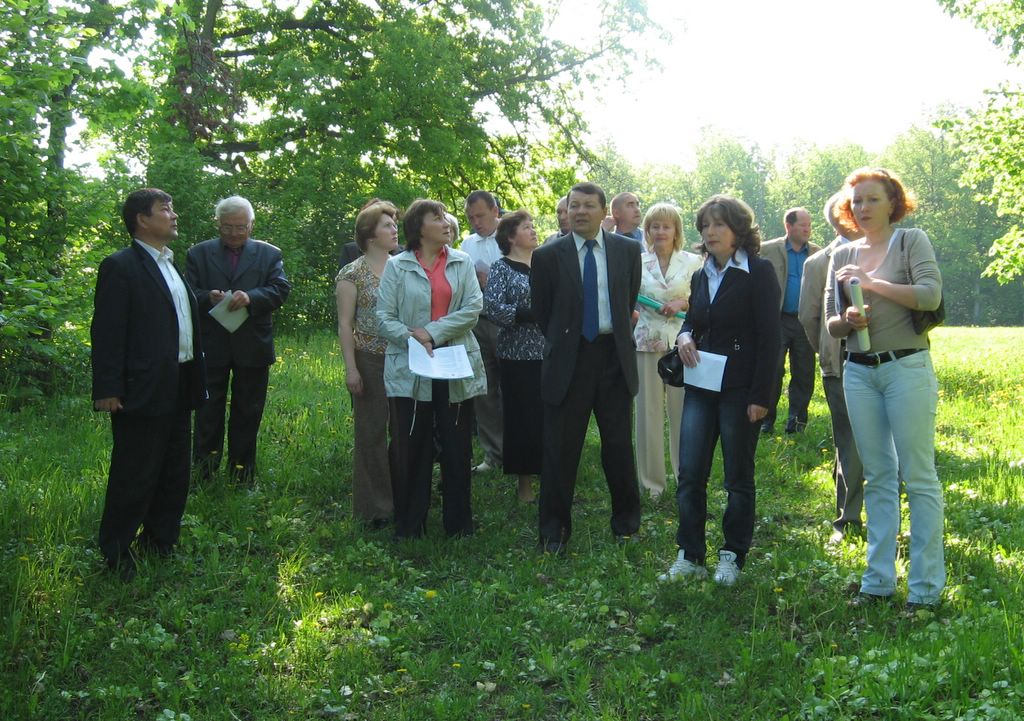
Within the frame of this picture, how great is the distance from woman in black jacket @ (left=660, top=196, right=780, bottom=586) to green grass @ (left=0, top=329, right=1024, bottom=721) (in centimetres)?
30

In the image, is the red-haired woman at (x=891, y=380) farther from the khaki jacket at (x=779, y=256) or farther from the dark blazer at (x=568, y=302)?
the khaki jacket at (x=779, y=256)

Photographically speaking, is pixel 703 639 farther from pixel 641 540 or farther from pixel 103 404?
pixel 103 404

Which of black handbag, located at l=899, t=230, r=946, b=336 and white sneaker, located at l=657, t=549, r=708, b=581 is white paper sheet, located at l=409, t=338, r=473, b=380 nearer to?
white sneaker, located at l=657, t=549, r=708, b=581

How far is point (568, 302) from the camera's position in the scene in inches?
245

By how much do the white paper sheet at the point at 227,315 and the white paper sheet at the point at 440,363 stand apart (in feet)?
5.08

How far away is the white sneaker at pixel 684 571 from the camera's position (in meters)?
5.60

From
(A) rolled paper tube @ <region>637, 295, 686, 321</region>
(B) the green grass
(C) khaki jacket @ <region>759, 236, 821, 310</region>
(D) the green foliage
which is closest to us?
(B) the green grass

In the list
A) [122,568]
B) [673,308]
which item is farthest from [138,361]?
[673,308]

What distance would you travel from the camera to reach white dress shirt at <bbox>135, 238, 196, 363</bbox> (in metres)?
5.71

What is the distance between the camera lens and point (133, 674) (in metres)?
4.66

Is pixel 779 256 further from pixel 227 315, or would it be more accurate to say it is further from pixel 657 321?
pixel 227 315

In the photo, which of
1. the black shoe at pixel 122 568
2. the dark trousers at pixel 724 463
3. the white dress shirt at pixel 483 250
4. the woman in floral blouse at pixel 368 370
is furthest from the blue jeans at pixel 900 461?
the black shoe at pixel 122 568

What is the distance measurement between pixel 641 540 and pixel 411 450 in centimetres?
167

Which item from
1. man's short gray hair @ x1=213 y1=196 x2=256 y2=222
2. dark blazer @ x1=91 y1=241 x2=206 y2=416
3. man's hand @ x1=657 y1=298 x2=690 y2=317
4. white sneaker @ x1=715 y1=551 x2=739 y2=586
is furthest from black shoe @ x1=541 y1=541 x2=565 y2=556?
man's short gray hair @ x1=213 y1=196 x2=256 y2=222
